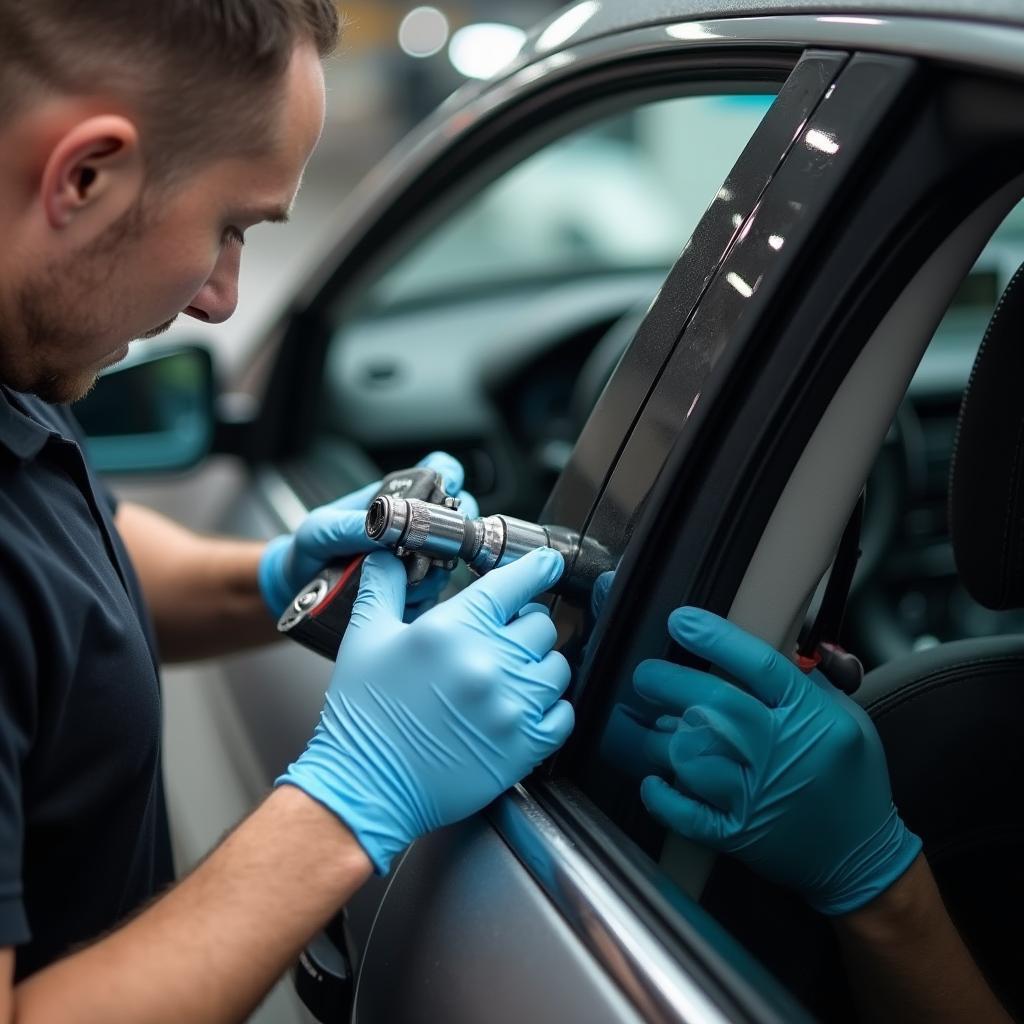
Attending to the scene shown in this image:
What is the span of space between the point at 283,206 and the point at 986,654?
94cm

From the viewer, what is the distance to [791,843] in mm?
1063

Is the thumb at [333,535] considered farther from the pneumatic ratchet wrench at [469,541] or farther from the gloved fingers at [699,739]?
the gloved fingers at [699,739]

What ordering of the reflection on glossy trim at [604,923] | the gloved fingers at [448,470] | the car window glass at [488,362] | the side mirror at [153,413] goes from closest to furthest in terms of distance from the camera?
the reflection on glossy trim at [604,923] < the gloved fingers at [448,470] < the side mirror at [153,413] < the car window glass at [488,362]

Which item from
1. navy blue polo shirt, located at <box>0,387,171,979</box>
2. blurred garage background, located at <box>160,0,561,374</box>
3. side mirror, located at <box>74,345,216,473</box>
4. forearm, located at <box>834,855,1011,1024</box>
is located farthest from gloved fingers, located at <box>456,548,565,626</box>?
blurred garage background, located at <box>160,0,561,374</box>

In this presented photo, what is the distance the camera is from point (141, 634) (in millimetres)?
1145

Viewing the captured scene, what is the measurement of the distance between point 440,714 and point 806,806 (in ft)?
1.18

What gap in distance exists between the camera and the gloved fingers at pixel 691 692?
102 centimetres

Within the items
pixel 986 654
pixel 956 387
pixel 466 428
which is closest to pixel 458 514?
pixel 986 654

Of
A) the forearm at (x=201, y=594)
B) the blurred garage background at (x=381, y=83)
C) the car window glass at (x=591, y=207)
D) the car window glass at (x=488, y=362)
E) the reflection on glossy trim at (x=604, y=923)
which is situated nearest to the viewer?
the reflection on glossy trim at (x=604, y=923)

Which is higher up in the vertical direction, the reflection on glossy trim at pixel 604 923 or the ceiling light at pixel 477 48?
the ceiling light at pixel 477 48

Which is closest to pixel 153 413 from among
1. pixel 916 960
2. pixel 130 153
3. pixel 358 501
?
pixel 358 501

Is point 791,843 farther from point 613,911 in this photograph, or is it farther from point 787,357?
point 787,357

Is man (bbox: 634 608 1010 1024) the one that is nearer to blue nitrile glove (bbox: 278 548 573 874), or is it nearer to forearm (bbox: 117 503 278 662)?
blue nitrile glove (bbox: 278 548 573 874)

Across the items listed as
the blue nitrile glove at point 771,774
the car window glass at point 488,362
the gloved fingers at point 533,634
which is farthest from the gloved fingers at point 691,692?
the car window glass at point 488,362
